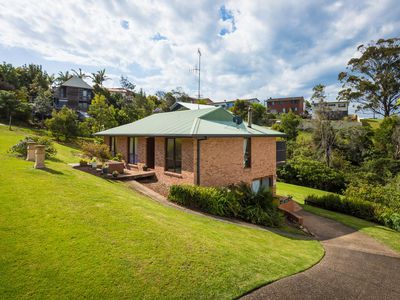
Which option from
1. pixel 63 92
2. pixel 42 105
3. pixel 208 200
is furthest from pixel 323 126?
pixel 63 92

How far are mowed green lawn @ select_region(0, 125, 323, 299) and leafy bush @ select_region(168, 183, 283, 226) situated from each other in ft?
7.95

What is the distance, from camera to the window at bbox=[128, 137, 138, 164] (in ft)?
61.8

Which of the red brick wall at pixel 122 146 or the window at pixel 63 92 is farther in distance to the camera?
the window at pixel 63 92

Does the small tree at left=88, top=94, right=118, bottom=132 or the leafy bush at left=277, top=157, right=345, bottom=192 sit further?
the small tree at left=88, top=94, right=118, bottom=132

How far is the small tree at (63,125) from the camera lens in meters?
30.4

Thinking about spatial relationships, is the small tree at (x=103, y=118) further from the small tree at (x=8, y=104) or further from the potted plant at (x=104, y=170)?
the potted plant at (x=104, y=170)

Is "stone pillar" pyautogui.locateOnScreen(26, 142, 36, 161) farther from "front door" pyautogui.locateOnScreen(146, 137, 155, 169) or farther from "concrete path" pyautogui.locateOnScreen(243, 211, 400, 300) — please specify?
"concrete path" pyautogui.locateOnScreen(243, 211, 400, 300)

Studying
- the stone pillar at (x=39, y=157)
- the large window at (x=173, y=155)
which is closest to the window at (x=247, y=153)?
the large window at (x=173, y=155)

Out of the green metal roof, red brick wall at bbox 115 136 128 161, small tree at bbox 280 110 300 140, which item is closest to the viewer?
the green metal roof

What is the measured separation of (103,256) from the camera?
516cm

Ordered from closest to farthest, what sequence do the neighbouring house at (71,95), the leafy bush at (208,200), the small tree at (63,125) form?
the leafy bush at (208,200), the small tree at (63,125), the neighbouring house at (71,95)

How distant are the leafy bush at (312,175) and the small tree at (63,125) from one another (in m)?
29.0

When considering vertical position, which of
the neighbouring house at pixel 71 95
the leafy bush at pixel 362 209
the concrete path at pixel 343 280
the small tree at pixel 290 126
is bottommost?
the leafy bush at pixel 362 209

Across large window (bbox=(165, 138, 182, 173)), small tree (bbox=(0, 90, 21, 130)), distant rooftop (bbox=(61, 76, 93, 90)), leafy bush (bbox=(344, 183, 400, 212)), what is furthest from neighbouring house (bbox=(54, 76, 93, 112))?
leafy bush (bbox=(344, 183, 400, 212))
